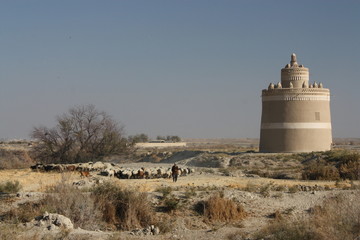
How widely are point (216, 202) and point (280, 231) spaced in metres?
5.50

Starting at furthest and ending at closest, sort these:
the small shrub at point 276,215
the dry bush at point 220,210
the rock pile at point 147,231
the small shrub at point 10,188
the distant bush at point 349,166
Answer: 1. the distant bush at point 349,166
2. the small shrub at point 10,188
3. the small shrub at point 276,215
4. the dry bush at point 220,210
5. the rock pile at point 147,231

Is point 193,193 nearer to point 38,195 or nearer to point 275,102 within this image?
point 38,195

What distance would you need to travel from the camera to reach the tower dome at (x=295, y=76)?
42.7m

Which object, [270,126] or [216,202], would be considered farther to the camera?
[270,126]

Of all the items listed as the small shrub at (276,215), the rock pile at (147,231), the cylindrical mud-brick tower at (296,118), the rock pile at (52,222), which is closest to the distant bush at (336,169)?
the cylindrical mud-brick tower at (296,118)

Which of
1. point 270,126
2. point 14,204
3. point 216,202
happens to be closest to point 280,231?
point 216,202

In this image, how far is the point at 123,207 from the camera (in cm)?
1827

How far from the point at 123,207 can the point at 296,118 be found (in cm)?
2497

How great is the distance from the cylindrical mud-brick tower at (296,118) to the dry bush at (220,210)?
2227cm

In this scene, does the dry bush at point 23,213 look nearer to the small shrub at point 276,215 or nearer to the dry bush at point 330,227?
the dry bush at point 330,227

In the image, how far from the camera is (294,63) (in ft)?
143

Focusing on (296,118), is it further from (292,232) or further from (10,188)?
(292,232)

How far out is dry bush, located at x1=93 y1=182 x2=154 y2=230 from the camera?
17.6m

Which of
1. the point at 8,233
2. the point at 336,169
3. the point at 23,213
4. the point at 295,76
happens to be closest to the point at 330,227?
the point at 8,233
